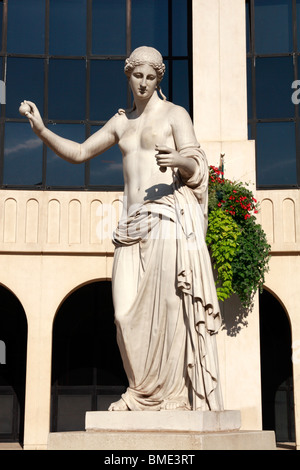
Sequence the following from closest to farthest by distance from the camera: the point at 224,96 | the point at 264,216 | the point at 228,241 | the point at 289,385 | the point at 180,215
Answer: the point at 180,215 < the point at 228,241 < the point at 224,96 < the point at 264,216 < the point at 289,385

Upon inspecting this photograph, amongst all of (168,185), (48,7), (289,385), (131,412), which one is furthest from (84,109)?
(131,412)

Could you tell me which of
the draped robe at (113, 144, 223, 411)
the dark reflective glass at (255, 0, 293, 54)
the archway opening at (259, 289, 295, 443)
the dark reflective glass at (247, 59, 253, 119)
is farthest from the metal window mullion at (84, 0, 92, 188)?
the draped robe at (113, 144, 223, 411)

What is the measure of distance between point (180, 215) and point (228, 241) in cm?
658

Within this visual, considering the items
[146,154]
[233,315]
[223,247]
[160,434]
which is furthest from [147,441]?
[233,315]

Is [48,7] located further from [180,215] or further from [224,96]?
[180,215]

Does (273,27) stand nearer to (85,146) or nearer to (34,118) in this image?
(85,146)

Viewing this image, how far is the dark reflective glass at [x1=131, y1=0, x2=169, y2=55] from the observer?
642 inches

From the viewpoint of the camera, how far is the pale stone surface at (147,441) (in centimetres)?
492

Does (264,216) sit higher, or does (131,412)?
(264,216)

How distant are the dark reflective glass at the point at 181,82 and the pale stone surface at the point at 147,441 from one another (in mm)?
11428

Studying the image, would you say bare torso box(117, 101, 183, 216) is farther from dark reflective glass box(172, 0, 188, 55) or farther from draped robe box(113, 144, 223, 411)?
dark reflective glass box(172, 0, 188, 55)

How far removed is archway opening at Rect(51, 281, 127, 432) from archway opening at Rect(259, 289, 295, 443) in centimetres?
304

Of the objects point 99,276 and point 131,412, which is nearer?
point 131,412

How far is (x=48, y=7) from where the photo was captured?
16.4m
